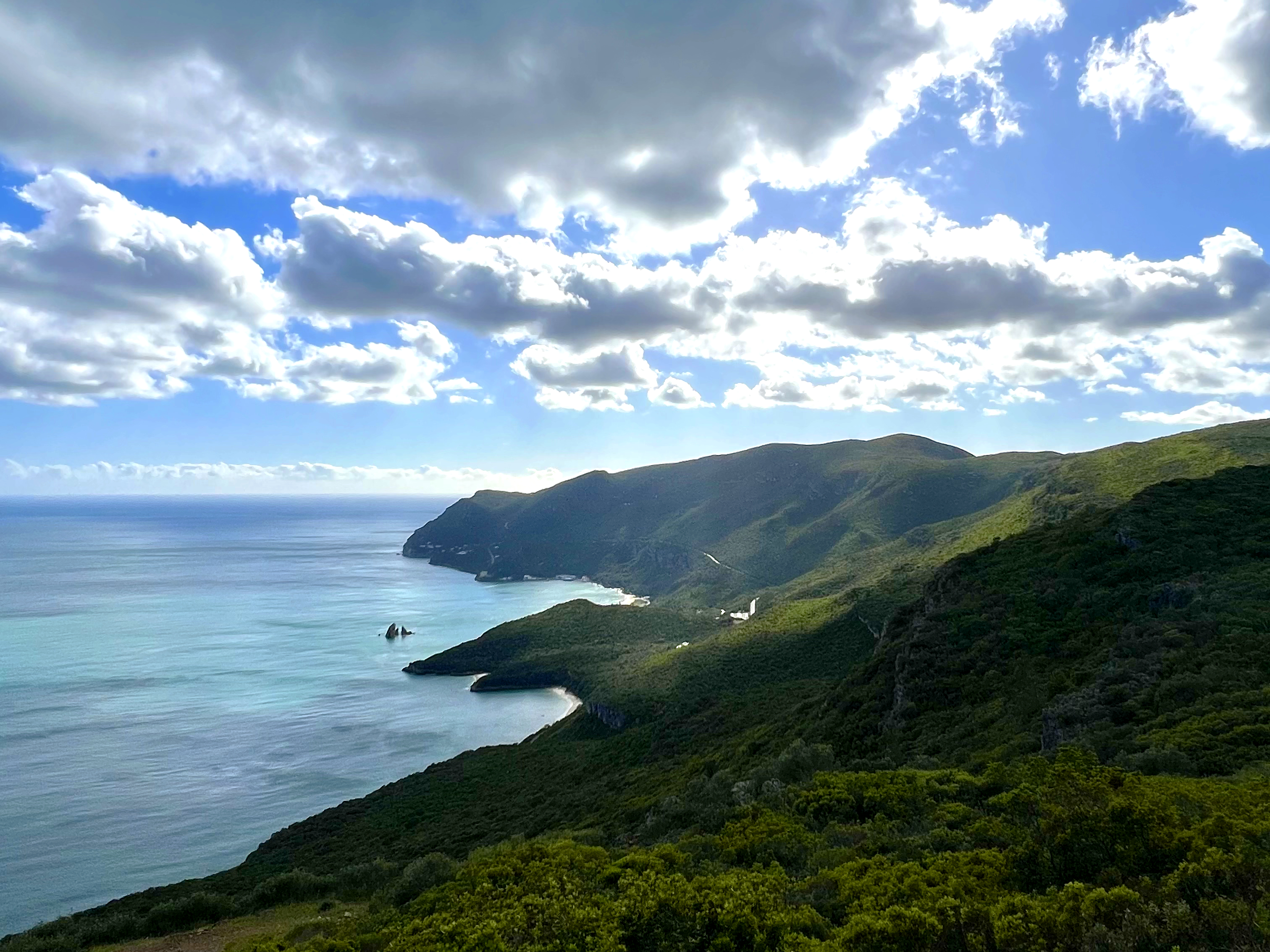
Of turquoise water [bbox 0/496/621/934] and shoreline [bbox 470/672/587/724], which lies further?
shoreline [bbox 470/672/587/724]

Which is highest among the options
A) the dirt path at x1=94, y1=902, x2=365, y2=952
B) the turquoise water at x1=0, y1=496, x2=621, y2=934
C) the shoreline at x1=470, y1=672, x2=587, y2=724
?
the dirt path at x1=94, y1=902, x2=365, y2=952

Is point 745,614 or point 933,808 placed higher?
point 933,808

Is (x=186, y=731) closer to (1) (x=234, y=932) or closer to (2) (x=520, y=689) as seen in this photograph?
(2) (x=520, y=689)

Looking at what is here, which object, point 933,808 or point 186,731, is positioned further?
point 186,731

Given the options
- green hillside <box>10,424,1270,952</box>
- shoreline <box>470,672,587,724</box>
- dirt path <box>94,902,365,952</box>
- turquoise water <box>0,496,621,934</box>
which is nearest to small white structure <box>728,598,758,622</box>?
shoreline <box>470,672,587,724</box>

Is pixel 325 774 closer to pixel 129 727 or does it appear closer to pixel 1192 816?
pixel 129 727

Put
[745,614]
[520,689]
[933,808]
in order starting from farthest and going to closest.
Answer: [745,614]
[520,689]
[933,808]

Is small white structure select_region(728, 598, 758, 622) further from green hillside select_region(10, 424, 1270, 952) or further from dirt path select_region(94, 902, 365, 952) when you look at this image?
dirt path select_region(94, 902, 365, 952)

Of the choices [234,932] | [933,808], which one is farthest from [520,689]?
[933,808]

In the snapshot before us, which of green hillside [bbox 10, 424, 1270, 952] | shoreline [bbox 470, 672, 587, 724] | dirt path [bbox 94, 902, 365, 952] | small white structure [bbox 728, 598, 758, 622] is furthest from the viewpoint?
small white structure [bbox 728, 598, 758, 622]
